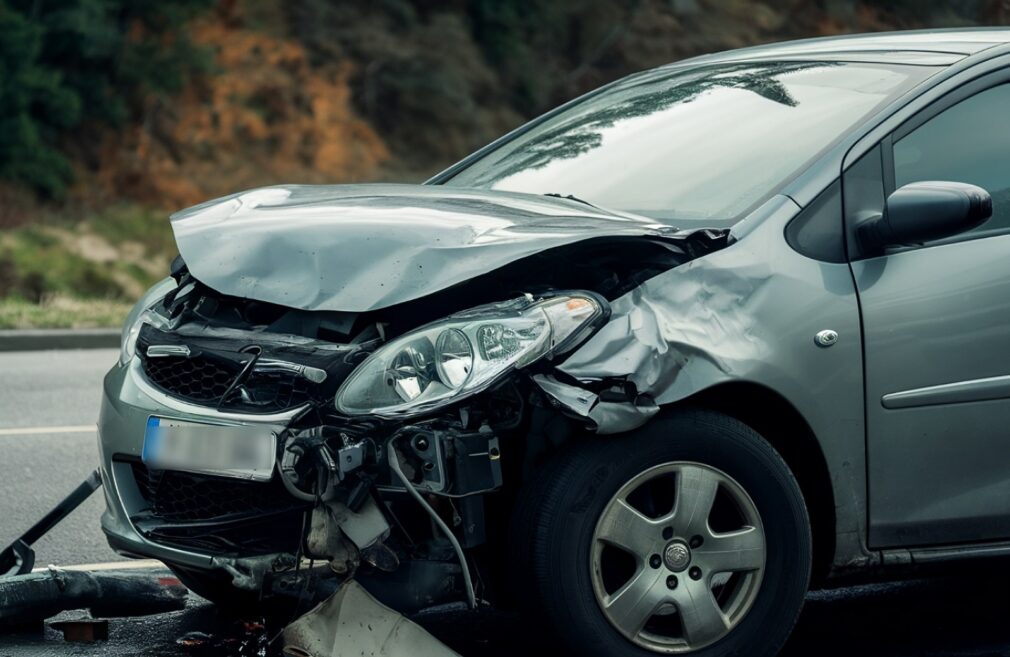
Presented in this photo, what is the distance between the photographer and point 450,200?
4246 millimetres

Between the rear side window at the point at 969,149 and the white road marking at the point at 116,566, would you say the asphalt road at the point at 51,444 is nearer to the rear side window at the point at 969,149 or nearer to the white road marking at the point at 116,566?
the white road marking at the point at 116,566

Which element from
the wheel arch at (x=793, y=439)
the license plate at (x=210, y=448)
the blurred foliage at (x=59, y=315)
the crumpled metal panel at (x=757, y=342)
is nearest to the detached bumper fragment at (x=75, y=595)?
the license plate at (x=210, y=448)

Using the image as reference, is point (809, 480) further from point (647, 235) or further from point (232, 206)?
point (232, 206)

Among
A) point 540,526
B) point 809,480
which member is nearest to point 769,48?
point 809,480

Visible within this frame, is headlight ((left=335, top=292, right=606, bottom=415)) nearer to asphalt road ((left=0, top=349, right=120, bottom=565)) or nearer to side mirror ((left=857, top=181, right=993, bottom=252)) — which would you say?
side mirror ((left=857, top=181, right=993, bottom=252))

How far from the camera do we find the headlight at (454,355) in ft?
11.5

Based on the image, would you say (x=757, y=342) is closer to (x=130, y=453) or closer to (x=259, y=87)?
(x=130, y=453)

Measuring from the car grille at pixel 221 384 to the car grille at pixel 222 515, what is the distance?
0.18 meters

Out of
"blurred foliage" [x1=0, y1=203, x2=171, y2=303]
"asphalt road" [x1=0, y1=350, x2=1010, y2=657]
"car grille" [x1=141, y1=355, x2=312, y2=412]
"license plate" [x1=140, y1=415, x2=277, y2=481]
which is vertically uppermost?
"car grille" [x1=141, y1=355, x2=312, y2=412]

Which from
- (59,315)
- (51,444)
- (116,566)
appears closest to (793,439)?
(116,566)

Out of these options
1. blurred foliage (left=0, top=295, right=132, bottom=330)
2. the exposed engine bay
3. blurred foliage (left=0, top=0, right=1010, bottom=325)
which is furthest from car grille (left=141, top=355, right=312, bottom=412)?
blurred foliage (left=0, top=0, right=1010, bottom=325)

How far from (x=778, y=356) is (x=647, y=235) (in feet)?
1.40

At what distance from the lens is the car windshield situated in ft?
13.8

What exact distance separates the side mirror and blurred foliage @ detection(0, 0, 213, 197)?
25.3 metres
